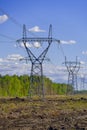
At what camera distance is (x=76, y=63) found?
9350cm

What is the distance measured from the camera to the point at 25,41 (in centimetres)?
5388

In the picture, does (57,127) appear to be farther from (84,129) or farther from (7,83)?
(7,83)

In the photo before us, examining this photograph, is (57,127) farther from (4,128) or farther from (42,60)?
(42,60)

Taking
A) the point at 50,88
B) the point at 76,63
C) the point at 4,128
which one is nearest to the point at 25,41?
the point at 4,128

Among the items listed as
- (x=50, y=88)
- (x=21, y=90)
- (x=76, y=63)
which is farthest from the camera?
(x=50, y=88)

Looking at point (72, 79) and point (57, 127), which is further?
point (72, 79)

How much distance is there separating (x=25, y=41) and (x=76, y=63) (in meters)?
40.7

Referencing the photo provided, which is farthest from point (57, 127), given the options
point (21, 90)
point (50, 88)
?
point (50, 88)

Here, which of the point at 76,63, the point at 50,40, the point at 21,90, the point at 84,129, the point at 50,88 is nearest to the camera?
the point at 84,129

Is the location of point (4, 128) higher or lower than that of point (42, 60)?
lower

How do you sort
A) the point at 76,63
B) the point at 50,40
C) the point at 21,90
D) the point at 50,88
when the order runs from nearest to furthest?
the point at 50,40 < the point at 76,63 < the point at 21,90 < the point at 50,88

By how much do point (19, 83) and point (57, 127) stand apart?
140171 mm

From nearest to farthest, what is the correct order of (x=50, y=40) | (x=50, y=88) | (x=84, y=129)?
1. (x=84, y=129)
2. (x=50, y=40)
3. (x=50, y=88)

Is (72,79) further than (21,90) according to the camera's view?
No
